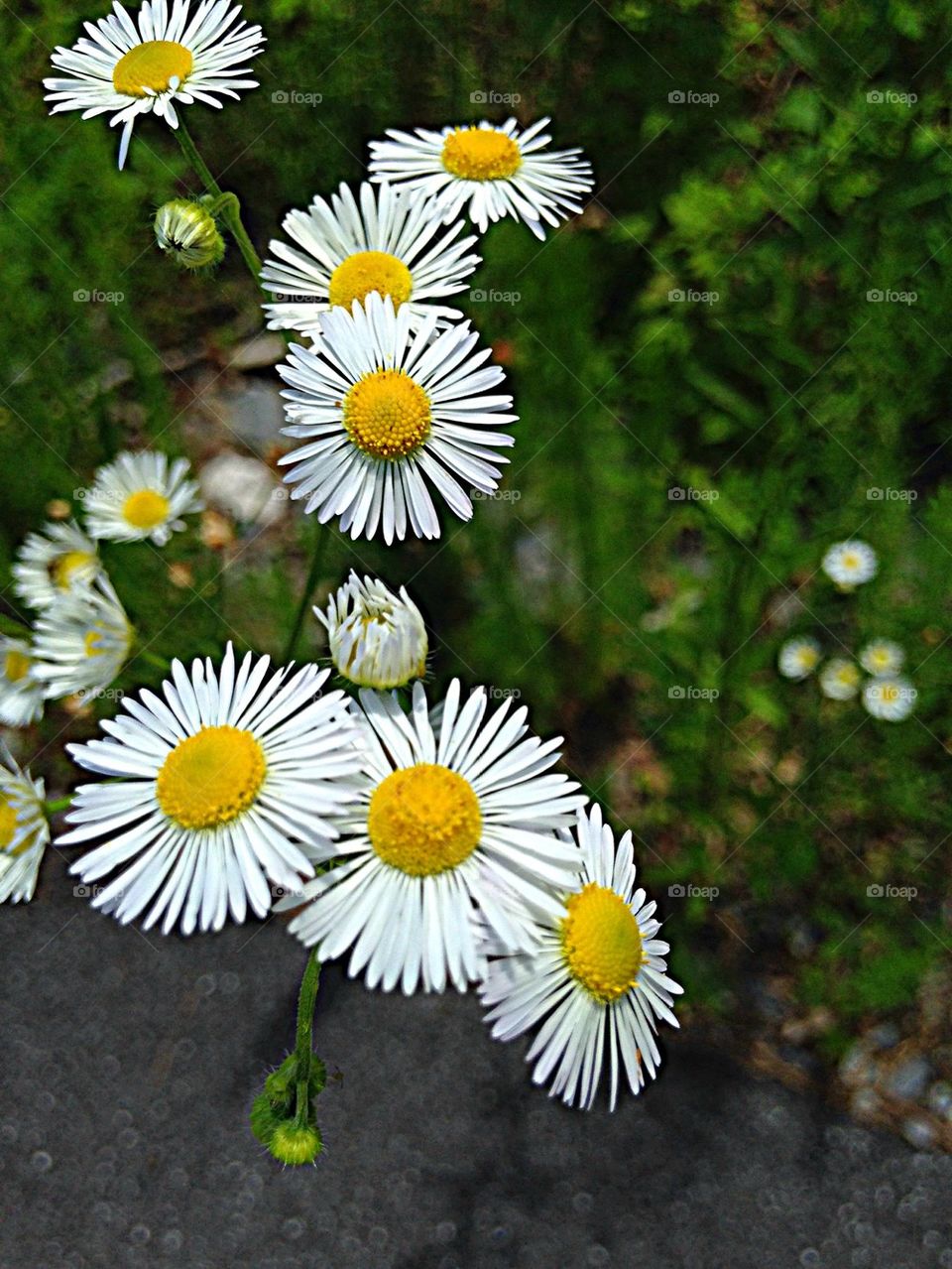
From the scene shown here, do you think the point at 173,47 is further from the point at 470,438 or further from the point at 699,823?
the point at 699,823

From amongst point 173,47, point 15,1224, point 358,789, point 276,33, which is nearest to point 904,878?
point 358,789

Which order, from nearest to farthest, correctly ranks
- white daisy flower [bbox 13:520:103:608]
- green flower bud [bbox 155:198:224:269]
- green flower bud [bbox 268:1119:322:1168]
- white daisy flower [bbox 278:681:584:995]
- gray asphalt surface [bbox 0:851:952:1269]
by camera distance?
white daisy flower [bbox 278:681:584:995] → green flower bud [bbox 268:1119:322:1168] → green flower bud [bbox 155:198:224:269] → white daisy flower [bbox 13:520:103:608] → gray asphalt surface [bbox 0:851:952:1269]

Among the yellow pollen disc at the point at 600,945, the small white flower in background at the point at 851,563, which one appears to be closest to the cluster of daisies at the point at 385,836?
the yellow pollen disc at the point at 600,945

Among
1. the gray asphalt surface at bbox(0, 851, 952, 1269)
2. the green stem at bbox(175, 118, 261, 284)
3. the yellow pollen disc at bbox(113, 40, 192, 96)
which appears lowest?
the gray asphalt surface at bbox(0, 851, 952, 1269)

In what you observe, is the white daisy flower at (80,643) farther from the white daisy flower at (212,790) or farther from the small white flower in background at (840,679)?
the small white flower in background at (840,679)

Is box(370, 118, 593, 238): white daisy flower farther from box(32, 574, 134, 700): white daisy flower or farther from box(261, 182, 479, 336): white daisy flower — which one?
box(32, 574, 134, 700): white daisy flower

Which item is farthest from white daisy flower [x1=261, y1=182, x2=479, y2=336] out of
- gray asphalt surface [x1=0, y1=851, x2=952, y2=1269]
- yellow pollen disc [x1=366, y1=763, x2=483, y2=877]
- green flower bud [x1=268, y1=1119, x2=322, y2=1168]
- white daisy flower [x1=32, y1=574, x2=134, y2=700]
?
gray asphalt surface [x1=0, y1=851, x2=952, y2=1269]

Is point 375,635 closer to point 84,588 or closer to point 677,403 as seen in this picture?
point 84,588
